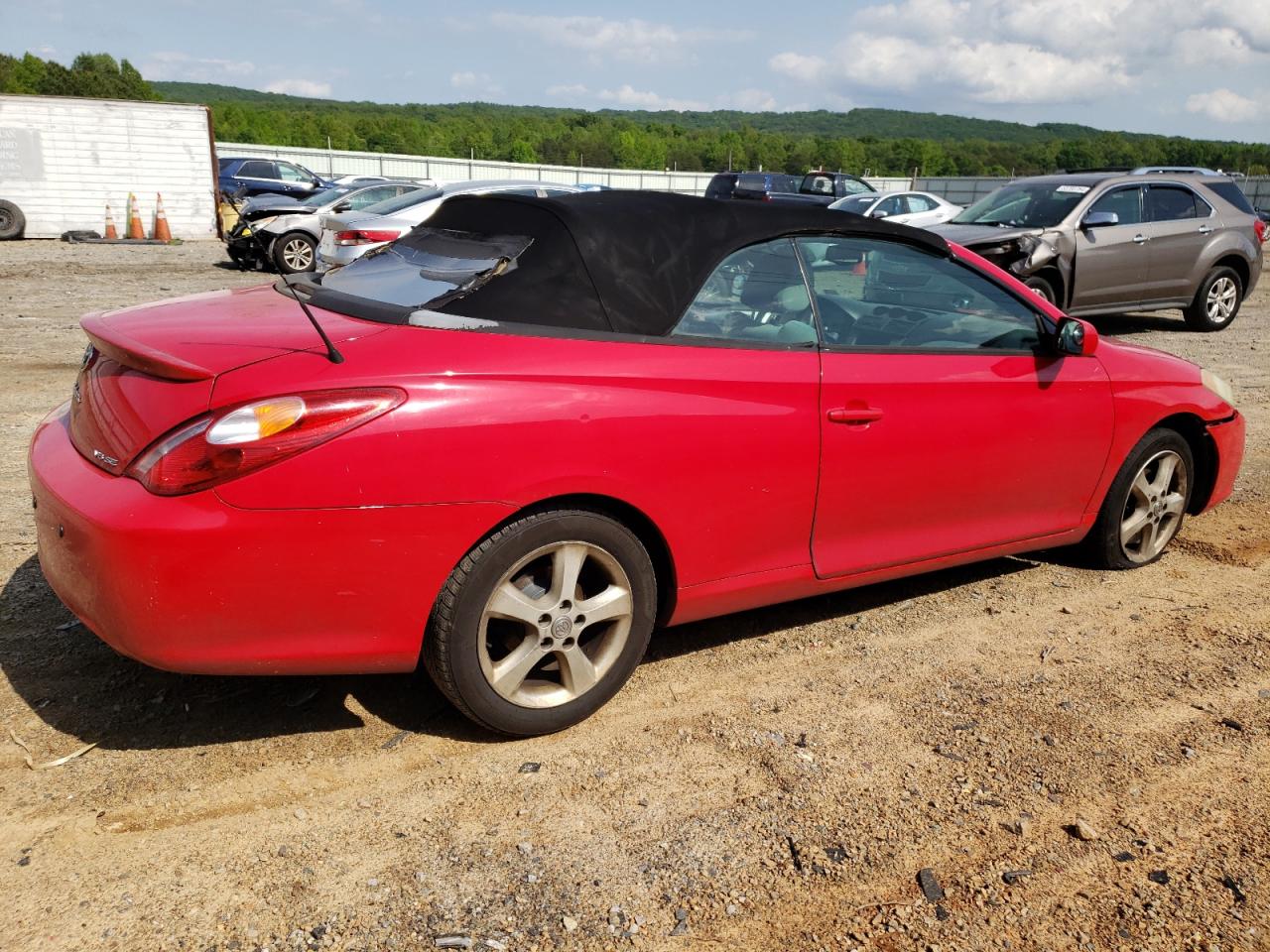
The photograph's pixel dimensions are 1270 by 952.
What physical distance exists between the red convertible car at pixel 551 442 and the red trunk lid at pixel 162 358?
0.5 inches

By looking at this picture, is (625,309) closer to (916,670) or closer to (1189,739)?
(916,670)

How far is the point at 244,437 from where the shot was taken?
2.73 metres

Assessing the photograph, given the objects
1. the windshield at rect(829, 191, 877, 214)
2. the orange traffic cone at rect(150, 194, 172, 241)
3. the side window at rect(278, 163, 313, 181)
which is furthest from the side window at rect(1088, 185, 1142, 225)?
the side window at rect(278, 163, 313, 181)

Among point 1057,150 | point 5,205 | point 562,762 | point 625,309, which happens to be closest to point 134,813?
point 562,762

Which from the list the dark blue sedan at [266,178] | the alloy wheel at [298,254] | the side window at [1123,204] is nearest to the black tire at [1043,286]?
the side window at [1123,204]

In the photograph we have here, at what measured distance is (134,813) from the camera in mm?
2822

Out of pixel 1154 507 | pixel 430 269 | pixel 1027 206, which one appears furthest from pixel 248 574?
pixel 1027 206

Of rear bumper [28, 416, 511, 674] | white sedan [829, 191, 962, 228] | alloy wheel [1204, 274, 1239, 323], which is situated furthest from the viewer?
white sedan [829, 191, 962, 228]

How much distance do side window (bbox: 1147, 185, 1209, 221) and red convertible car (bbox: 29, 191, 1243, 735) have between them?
354 inches

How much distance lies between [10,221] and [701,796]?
23621 mm

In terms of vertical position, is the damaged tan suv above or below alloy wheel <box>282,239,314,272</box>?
above

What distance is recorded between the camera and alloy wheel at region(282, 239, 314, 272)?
16.9 m

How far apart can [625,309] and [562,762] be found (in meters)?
1.37

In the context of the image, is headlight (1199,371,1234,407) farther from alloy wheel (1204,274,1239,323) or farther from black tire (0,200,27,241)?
black tire (0,200,27,241)
